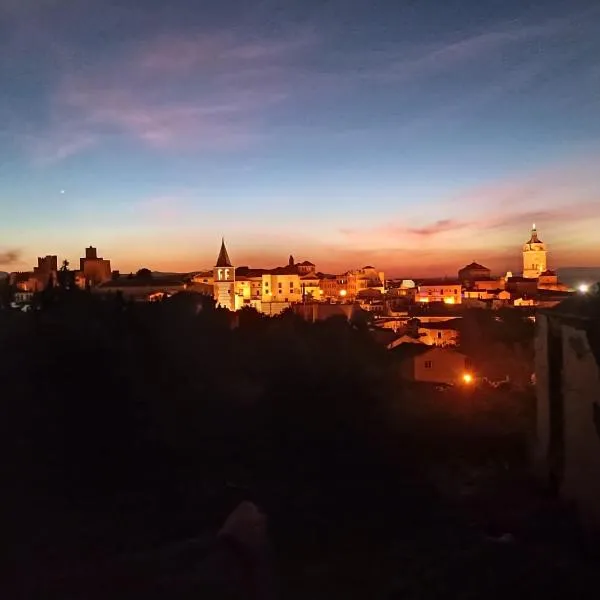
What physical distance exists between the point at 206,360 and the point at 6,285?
1420 centimetres

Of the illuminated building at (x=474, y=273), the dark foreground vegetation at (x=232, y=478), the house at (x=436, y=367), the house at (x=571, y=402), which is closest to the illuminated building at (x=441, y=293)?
the illuminated building at (x=474, y=273)

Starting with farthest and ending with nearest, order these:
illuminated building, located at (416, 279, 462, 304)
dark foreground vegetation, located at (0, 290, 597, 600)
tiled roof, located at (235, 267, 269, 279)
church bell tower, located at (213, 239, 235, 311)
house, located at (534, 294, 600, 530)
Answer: tiled roof, located at (235, 267, 269, 279) → illuminated building, located at (416, 279, 462, 304) → church bell tower, located at (213, 239, 235, 311) → house, located at (534, 294, 600, 530) → dark foreground vegetation, located at (0, 290, 597, 600)

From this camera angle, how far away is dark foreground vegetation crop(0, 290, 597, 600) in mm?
6988

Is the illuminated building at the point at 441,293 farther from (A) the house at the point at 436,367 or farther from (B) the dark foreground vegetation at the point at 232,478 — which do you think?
(B) the dark foreground vegetation at the point at 232,478

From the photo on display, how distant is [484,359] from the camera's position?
33.2 metres

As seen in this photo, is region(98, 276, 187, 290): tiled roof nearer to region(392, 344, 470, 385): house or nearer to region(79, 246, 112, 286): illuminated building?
region(79, 246, 112, 286): illuminated building

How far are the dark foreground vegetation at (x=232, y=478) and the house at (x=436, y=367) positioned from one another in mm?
10185

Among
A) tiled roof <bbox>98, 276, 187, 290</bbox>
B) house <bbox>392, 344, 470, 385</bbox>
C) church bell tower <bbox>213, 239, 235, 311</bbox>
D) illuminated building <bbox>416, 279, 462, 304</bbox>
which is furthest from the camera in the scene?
illuminated building <bbox>416, 279, 462, 304</bbox>

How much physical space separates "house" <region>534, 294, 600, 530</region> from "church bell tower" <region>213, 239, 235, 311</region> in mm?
55906

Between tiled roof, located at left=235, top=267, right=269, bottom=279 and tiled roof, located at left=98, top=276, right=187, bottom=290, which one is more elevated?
tiled roof, located at left=235, top=267, right=269, bottom=279

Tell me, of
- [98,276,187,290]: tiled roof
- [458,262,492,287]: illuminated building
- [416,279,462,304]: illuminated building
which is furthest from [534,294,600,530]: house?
[458,262,492,287]: illuminated building

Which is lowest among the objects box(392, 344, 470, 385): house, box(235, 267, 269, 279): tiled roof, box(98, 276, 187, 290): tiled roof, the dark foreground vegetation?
box(392, 344, 470, 385): house

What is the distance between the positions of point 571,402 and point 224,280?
5972cm

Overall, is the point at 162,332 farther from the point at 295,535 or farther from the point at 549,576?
the point at 549,576
